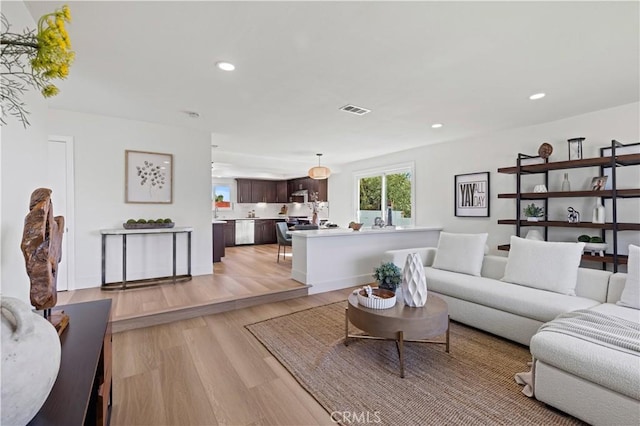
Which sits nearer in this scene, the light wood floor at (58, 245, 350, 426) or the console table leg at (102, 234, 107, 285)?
the light wood floor at (58, 245, 350, 426)

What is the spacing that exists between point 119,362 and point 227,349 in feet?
2.75

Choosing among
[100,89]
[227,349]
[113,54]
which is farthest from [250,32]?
[227,349]

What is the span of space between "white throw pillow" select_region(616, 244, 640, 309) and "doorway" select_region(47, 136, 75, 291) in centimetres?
594

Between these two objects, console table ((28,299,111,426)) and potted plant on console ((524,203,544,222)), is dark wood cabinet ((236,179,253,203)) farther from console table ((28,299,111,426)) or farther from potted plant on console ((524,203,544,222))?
console table ((28,299,111,426))

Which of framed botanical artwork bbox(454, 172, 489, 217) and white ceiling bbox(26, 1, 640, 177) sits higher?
white ceiling bbox(26, 1, 640, 177)

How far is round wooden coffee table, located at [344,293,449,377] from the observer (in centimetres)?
222

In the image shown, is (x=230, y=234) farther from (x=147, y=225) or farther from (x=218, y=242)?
(x=147, y=225)

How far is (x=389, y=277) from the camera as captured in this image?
2629mm

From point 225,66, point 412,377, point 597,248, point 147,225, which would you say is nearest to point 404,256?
point 412,377

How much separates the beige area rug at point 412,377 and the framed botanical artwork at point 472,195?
2453 millimetres

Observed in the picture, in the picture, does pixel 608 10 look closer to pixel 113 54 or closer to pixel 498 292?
pixel 498 292

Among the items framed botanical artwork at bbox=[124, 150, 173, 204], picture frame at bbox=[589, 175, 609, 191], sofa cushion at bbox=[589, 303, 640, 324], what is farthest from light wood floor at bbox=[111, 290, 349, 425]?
picture frame at bbox=[589, 175, 609, 191]

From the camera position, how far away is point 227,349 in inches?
102

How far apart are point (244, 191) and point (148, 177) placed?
5242 millimetres
